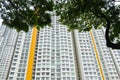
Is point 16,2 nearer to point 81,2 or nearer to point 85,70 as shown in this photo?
point 81,2

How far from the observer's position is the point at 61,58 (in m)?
47.8

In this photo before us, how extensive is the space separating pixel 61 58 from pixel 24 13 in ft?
132

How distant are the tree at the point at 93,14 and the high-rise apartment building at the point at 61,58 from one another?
1386 inches

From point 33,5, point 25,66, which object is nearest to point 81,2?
point 33,5

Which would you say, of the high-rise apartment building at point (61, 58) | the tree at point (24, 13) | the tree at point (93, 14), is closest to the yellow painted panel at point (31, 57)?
the high-rise apartment building at point (61, 58)

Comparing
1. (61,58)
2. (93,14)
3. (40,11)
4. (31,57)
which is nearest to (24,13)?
(40,11)

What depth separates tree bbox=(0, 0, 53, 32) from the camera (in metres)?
7.92

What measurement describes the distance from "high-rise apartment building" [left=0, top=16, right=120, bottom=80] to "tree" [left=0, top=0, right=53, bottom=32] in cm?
3629

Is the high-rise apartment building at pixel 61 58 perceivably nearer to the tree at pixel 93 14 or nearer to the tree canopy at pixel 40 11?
the tree at pixel 93 14

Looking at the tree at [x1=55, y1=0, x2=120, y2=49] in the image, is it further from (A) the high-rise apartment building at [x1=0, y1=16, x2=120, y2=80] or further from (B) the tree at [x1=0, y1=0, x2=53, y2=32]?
(A) the high-rise apartment building at [x1=0, y1=16, x2=120, y2=80]

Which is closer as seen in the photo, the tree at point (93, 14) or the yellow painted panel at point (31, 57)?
the tree at point (93, 14)

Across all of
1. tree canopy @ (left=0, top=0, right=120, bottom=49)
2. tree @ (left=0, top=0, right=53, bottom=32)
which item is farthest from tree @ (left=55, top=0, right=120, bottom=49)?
tree @ (left=0, top=0, right=53, bottom=32)

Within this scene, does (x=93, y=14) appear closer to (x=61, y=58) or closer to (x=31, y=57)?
(x=61, y=58)

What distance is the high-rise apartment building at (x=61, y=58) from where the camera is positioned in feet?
146
